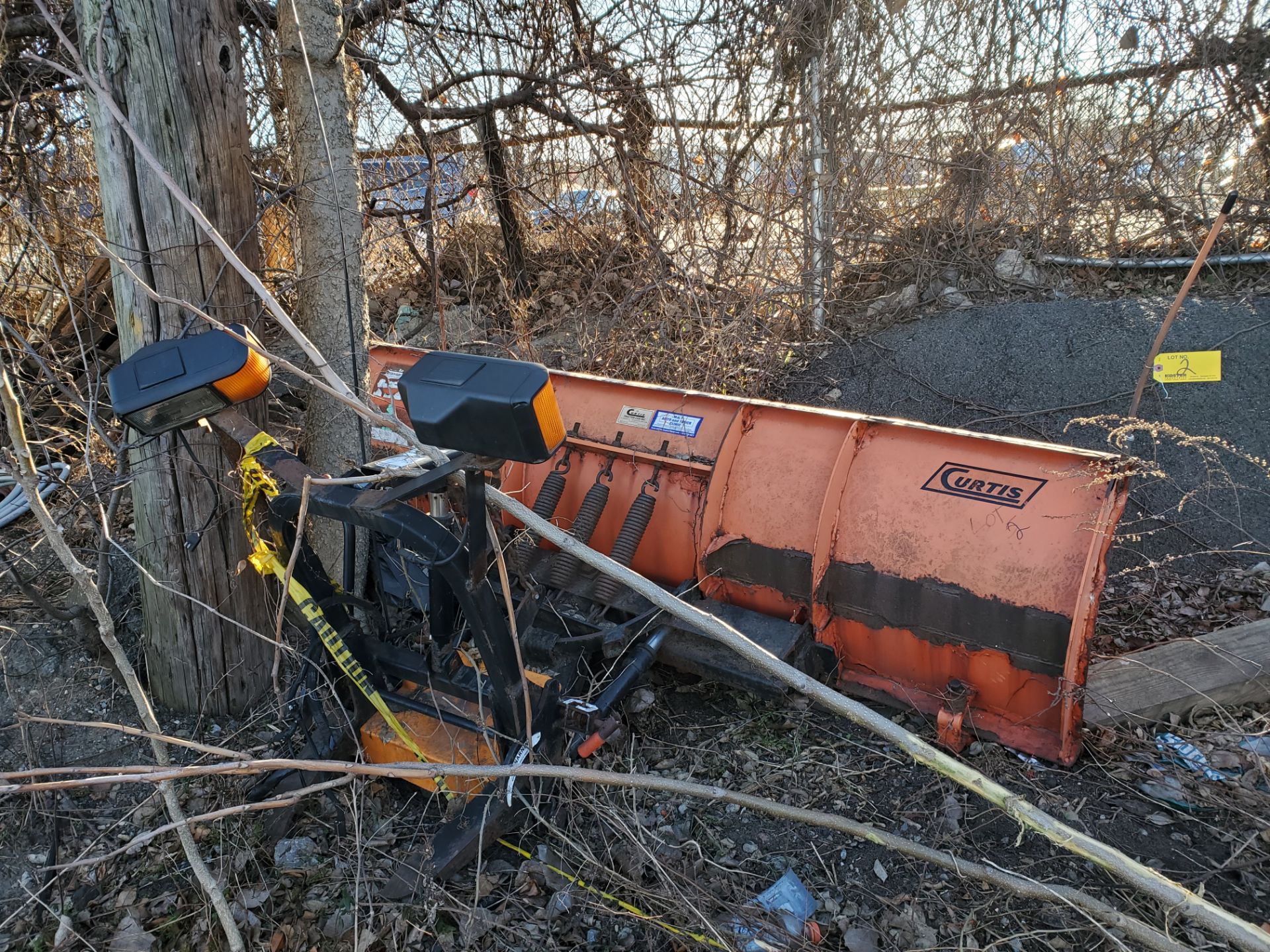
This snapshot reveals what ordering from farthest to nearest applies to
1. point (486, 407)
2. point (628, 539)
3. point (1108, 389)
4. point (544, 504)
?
point (1108, 389) < point (544, 504) < point (628, 539) < point (486, 407)

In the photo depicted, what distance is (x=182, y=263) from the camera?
2.85 meters

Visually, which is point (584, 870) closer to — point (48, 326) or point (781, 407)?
point (781, 407)

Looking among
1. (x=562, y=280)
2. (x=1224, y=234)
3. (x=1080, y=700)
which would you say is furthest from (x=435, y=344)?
(x=1224, y=234)

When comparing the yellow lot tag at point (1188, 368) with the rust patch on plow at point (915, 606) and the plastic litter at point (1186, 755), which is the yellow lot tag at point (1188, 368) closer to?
the plastic litter at point (1186, 755)

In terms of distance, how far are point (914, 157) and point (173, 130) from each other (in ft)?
20.3

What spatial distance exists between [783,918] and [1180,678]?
193 centimetres

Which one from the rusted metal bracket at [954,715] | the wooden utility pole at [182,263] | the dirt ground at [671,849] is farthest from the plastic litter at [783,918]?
the wooden utility pole at [182,263]

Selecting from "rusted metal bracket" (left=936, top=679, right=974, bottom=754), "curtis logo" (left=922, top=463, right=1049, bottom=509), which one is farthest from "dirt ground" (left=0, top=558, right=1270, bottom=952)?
"curtis logo" (left=922, top=463, right=1049, bottom=509)

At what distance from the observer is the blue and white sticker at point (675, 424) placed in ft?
11.0

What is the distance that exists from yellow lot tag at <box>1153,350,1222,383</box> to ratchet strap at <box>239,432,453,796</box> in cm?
532

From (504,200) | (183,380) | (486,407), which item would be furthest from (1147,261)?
(183,380)

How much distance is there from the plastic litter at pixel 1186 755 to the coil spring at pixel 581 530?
2.27 meters

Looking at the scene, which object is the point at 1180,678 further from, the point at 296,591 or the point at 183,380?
the point at 183,380

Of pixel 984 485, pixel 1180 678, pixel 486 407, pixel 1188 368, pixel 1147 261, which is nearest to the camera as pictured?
pixel 486 407
